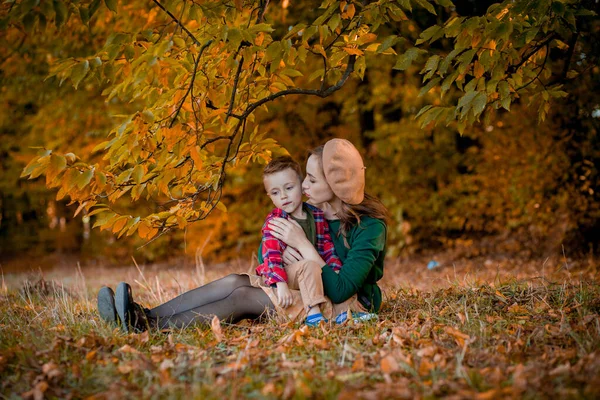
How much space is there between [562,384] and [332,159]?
5.72 feet

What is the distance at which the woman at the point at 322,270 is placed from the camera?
3172 mm

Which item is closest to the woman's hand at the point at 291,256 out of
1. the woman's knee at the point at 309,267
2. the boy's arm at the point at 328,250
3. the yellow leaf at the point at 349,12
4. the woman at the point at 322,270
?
the woman at the point at 322,270

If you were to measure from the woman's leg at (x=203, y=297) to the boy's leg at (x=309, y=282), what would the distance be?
0.45m

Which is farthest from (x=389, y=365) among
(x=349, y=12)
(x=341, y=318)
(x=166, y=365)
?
(x=349, y=12)

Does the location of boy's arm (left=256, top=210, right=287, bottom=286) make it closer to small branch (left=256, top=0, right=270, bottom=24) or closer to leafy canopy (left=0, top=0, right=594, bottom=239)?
leafy canopy (left=0, top=0, right=594, bottom=239)

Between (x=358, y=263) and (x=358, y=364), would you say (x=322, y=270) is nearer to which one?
(x=358, y=263)

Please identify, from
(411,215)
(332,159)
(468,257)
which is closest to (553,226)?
(468,257)

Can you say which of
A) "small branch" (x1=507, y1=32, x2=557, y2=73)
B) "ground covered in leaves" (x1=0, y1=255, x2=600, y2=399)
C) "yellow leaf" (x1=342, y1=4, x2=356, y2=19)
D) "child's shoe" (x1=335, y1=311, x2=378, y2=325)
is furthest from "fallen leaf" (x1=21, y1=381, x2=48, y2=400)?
"small branch" (x1=507, y1=32, x2=557, y2=73)

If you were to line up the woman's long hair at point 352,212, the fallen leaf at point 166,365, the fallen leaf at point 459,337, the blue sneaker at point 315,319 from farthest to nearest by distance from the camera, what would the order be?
the woman's long hair at point 352,212, the blue sneaker at point 315,319, the fallen leaf at point 459,337, the fallen leaf at point 166,365

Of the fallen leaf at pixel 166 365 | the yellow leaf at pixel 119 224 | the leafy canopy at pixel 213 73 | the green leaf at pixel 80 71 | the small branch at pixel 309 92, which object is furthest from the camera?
the small branch at pixel 309 92

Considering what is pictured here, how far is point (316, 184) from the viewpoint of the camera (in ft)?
11.0

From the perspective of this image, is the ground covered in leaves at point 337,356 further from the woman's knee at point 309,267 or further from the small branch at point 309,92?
the small branch at point 309,92

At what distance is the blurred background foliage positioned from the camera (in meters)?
6.68

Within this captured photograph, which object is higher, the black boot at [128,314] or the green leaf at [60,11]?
the green leaf at [60,11]
